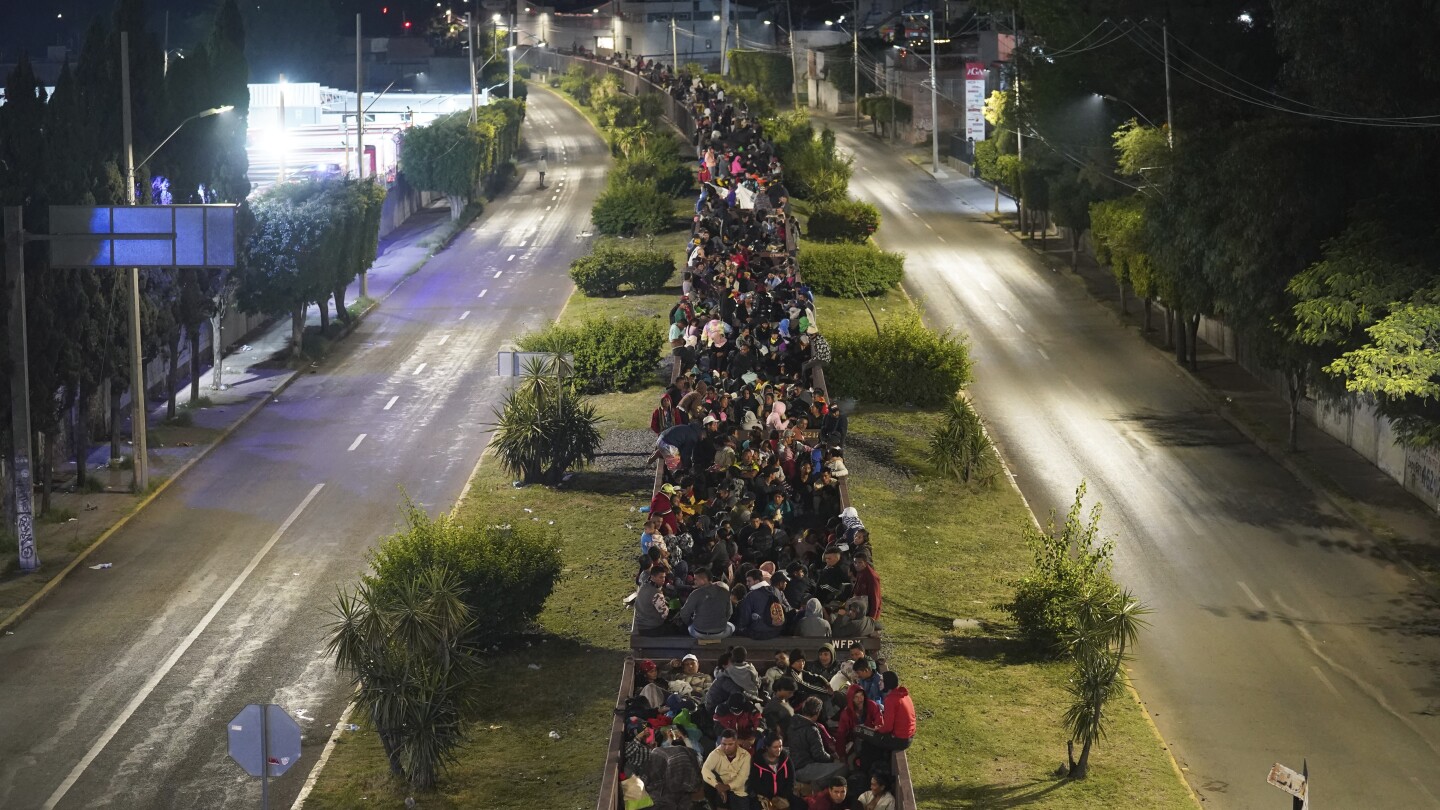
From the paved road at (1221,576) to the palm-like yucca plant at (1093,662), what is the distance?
5.45 ft

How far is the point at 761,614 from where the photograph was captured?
1866cm

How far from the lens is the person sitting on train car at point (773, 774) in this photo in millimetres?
15312

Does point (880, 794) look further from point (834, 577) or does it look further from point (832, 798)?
point (834, 577)

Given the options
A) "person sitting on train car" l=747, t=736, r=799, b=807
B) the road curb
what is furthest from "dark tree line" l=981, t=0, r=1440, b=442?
the road curb

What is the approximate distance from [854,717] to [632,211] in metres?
48.3

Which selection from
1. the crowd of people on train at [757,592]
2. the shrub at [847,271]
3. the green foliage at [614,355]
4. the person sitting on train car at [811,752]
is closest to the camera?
the crowd of people on train at [757,592]

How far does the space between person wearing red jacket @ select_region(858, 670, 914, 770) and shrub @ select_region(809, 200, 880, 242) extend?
1784 inches

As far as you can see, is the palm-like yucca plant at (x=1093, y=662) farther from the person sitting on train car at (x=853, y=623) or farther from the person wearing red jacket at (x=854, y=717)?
the person wearing red jacket at (x=854, y=717)

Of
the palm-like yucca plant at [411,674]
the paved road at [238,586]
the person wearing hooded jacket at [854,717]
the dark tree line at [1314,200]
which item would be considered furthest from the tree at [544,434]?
the person wearing hooded jacket at [854,717]

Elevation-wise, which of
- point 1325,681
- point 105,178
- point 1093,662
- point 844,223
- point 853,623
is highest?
point 105,178

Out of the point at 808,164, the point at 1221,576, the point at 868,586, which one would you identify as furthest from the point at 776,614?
the point at 808,164

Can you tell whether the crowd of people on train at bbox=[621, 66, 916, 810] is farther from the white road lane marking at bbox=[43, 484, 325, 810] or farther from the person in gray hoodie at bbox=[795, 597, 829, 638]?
the white road lane marking at bbox=[43, 484, 325, 810]

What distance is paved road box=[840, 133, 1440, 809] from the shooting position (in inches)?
882

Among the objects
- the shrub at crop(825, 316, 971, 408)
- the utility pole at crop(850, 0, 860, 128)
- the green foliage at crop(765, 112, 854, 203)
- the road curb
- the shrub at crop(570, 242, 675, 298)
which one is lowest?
the road curb
